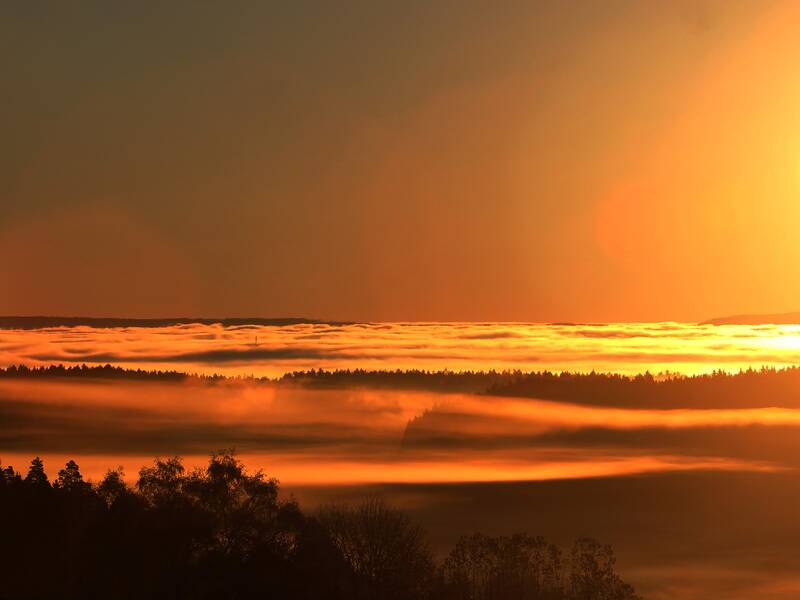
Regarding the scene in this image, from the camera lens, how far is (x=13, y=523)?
137 meters

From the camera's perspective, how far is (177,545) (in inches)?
4855

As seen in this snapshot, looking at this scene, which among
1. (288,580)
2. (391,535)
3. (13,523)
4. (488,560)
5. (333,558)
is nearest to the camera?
(288,580)

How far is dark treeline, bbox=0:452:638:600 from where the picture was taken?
118875 millimetres

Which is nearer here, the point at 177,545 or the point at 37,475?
the point at 177,545

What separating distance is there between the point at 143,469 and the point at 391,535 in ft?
106

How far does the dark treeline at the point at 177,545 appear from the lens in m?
119

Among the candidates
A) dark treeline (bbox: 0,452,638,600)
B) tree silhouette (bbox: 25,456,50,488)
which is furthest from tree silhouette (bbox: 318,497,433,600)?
tree silhouette (bbox: 25,456,50,488)

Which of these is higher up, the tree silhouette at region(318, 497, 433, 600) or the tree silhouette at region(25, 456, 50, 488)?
the tree silhouette at region(25, 456, 50, 488)

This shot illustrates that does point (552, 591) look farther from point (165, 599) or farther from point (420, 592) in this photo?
point (165, 599)

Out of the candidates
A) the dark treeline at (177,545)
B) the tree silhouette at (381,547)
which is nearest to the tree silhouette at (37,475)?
the dark treeline at (177,545)

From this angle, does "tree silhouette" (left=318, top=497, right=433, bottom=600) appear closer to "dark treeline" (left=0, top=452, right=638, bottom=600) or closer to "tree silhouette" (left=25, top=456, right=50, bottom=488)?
"dark treeline" (left=0, top=452, right=638, bottom=600)

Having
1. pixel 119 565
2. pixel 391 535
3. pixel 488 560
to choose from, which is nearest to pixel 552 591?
pixel 488 560

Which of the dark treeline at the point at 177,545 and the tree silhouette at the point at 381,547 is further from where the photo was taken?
the tree silhouette at the point at 381,547

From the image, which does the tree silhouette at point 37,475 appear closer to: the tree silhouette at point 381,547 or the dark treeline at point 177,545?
the dark treeline at point 177,545
